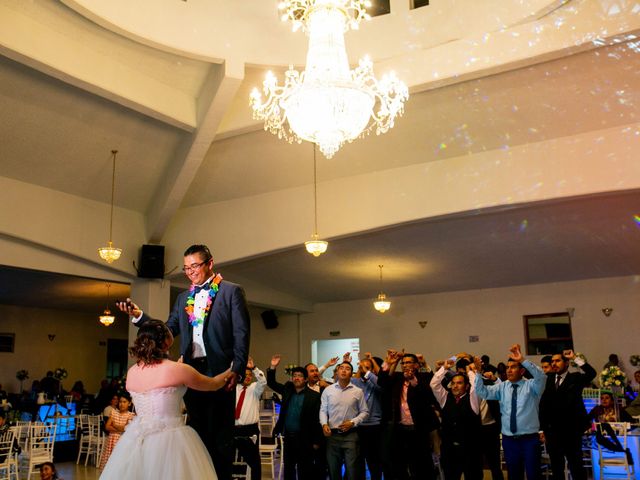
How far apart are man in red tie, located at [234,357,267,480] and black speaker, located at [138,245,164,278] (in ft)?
14.9

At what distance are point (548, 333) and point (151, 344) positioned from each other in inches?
515

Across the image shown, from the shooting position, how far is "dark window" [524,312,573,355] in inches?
571

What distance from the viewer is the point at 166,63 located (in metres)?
8.35

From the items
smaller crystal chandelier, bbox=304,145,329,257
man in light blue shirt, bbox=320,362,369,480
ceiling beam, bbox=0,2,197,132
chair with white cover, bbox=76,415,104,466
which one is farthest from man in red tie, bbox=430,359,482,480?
chair with white cover, bbox=76,415,104,466

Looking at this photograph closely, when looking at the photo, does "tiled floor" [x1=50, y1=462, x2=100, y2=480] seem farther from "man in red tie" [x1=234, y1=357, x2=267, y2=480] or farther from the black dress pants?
the black dress pants

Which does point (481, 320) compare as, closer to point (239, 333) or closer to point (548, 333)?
point (548, 333)

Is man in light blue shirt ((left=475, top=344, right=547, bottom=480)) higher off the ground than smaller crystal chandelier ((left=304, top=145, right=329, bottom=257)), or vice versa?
smaller crystal chandelier ((left=304, top=145, right=329, bottom=257))

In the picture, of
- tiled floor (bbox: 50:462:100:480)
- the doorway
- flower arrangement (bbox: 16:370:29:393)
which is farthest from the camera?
the doorway

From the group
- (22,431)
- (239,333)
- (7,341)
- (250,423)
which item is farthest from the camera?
(7,341)

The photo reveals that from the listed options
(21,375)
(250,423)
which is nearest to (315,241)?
(250,423)

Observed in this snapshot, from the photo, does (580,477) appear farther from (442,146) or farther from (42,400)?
(42,400)

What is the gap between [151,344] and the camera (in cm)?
316

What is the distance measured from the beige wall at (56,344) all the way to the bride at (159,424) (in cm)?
1710

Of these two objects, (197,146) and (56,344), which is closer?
(197,146)
